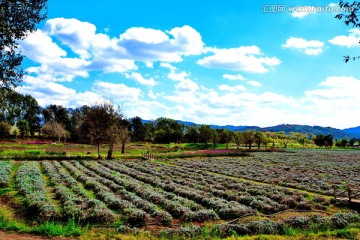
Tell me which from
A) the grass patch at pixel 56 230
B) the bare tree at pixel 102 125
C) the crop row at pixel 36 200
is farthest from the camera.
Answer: the bare tree at pixel 102 125

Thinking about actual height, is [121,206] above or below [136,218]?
above

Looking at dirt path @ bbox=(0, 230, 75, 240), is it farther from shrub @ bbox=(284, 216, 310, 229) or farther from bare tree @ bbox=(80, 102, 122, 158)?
bare tree @ bbox=(80, 102, 122, 158)

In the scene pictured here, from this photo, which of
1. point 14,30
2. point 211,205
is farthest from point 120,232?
point 14,30

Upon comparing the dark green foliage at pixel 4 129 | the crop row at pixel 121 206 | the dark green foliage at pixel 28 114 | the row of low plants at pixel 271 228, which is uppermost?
the dark green foliage at pixel 28 114

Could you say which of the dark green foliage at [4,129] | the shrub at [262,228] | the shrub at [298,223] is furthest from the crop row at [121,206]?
the dark green foliage at [4,129]

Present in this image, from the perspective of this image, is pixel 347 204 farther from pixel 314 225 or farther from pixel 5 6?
pixel 5 6

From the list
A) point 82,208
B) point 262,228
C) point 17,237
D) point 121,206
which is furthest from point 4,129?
point 262,228

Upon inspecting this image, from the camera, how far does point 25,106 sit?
6068 inches

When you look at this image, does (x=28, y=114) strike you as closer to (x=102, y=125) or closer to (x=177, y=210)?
(x=102, y=125)

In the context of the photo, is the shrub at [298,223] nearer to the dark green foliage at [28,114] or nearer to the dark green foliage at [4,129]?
the dark green foliage at [4,129]

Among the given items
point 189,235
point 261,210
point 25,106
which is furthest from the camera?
point 25,106

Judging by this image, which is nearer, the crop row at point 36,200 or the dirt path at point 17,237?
the dirt path at point 17,237

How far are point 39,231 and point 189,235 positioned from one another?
7648 millimetres

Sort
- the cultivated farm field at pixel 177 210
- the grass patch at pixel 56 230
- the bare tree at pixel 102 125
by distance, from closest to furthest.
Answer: the grass patch at pixel 56 230 < the cultivated farm field at pixel 177 210 < the bare tree at pixel 102 125
